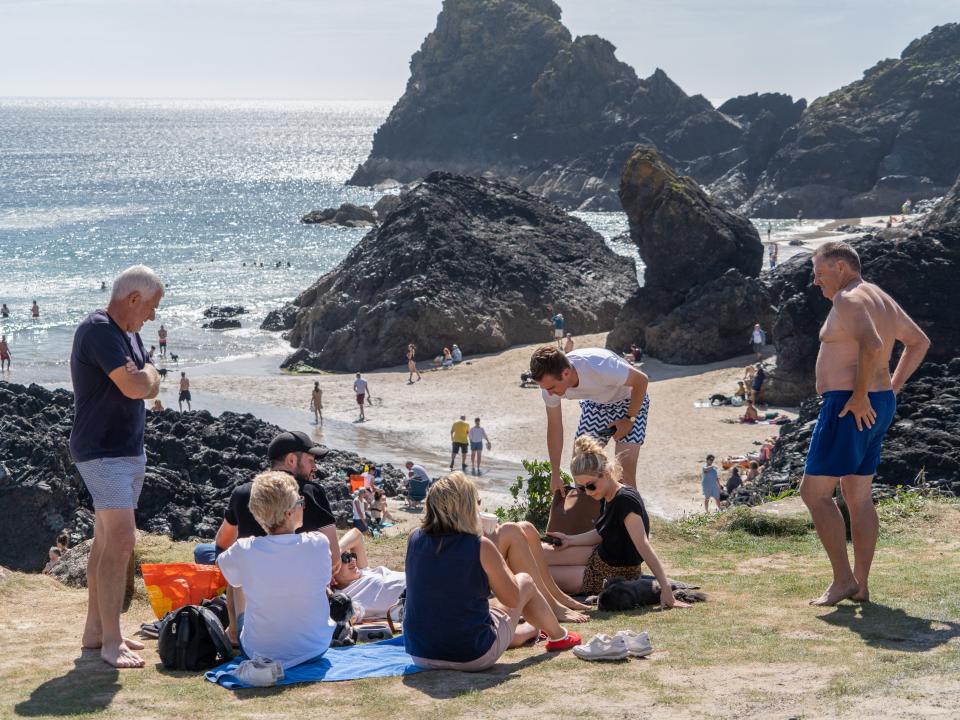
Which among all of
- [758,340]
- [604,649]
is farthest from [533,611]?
[758,340]

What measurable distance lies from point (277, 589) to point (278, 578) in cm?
5

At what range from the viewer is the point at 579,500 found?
7.69 metres

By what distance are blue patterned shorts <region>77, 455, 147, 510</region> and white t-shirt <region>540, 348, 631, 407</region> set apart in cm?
295

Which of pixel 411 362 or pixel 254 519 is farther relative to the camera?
pixel 411 362

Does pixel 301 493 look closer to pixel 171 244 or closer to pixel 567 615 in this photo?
pixel 567 615

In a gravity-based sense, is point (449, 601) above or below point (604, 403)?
below

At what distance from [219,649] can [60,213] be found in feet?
348

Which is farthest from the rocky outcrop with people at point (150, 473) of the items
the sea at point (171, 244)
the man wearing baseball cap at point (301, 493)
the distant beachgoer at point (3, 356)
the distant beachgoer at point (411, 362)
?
the distant beachgoer at point (3, 356)

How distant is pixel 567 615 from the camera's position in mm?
6719

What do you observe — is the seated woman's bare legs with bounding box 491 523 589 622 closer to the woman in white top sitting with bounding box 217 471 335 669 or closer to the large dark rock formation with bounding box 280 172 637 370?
the woman in white top sitting with bounding box 217 471 335 669

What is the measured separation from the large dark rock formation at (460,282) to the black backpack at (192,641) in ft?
103

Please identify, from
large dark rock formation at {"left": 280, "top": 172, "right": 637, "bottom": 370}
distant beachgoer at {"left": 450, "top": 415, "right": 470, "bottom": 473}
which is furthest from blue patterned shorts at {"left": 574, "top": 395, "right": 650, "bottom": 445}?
large dark rock formation at {"left": 280, "top": 172, "right": 637, "bottom": 370}

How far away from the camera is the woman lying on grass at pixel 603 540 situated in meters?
6.96

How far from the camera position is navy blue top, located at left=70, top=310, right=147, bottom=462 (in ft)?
19.5
